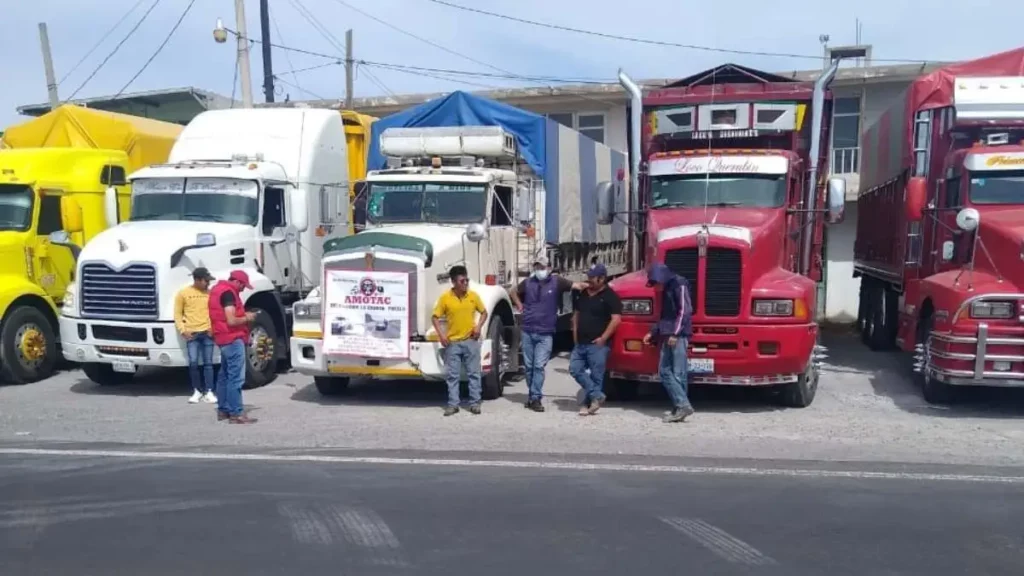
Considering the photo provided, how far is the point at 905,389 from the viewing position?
12117 millimetres

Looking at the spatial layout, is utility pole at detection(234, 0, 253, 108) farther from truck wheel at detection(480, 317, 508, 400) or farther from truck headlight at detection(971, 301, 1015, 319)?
truck headlight at detection(971, 301, 1015, 319)

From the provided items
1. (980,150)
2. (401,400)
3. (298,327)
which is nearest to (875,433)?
(980,150)

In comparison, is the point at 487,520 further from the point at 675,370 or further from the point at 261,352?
the point at 261,352

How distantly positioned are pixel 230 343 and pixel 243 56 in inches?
431

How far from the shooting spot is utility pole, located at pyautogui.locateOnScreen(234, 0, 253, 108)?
18.9 metres

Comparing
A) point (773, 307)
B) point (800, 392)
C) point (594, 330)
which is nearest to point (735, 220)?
point (773, 307)

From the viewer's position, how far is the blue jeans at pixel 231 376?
996 centimetres

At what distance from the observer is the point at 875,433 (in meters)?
9.50

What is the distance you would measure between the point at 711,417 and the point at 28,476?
6740mm

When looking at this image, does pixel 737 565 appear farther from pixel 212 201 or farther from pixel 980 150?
pixel 212 201

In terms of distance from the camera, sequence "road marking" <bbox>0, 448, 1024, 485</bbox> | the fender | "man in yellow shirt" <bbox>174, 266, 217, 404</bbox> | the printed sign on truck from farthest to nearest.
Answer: the fender
"man in yellow shirt" <bbox>174, 266, 217, 404</bbox>
the printed sign on truck
"road marking" <bbox>0, 448, 1024, 485</bbox>

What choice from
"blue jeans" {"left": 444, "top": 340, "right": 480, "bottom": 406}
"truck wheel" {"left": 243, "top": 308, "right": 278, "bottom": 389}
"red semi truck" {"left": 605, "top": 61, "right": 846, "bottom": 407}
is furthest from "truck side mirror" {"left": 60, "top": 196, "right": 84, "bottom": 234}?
"red semi truck" {"left": 605, "top": 61, "right": 846, "bottom": 407}

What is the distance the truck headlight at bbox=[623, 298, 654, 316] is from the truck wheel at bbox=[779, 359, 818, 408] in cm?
186

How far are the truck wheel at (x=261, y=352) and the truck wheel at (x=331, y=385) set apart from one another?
108cm
